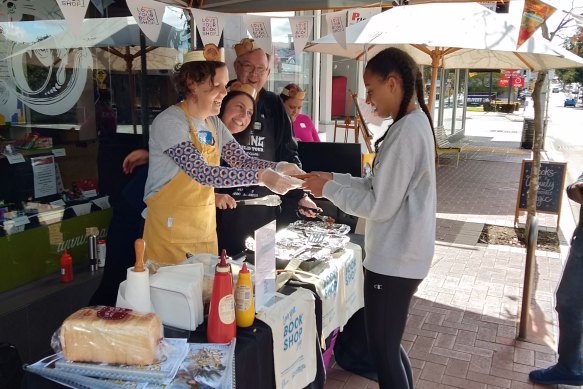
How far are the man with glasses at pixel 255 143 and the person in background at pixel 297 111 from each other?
1146 mm

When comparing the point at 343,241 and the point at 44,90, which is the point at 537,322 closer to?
the point at 343,241

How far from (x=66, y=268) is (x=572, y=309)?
346cm

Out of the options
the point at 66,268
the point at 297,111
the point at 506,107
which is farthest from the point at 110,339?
the point at 506,107

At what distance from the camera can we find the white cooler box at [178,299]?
1798mm

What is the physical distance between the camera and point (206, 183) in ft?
7.20

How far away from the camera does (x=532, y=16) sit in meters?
3.85

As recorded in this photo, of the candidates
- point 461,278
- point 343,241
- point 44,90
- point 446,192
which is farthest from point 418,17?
point 446,192

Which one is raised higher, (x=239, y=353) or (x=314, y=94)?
(x=314, y=94)

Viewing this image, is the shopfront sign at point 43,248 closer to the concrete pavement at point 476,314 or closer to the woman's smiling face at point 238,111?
the woman's smiling face at point 238,111

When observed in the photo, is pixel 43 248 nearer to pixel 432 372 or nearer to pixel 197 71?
pixel 197 71

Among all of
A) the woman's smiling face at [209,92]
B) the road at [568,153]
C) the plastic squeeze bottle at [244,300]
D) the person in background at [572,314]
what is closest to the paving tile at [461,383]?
the person in background at [572,314]

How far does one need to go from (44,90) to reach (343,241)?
2536 millimetres

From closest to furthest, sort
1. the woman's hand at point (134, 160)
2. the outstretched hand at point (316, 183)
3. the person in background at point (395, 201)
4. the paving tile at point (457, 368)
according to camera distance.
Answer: the person in background at point (395, 201)
the outstretched hand at point (316, 183)
the woman's hand at point (134, 160)
the paving tile at point (457, 368)

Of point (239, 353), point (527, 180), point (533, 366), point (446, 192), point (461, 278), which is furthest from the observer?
point (446, 192)
